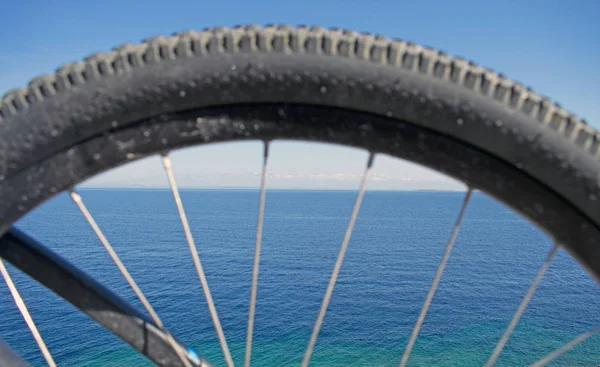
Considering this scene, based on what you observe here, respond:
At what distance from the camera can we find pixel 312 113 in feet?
6.29

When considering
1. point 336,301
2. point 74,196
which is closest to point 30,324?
point 74,196

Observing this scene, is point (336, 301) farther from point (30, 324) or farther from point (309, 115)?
point (309, 115)

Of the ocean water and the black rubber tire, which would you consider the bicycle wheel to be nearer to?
the black rubber tire

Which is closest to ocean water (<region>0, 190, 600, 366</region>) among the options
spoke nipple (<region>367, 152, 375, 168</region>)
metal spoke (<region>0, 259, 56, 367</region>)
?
metal spoke (<region>0, 259, 56, 367</region>)

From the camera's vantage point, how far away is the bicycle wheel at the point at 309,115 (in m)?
1.80

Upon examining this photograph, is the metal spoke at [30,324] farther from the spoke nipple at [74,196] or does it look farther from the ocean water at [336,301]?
the ocean water at [336,301]

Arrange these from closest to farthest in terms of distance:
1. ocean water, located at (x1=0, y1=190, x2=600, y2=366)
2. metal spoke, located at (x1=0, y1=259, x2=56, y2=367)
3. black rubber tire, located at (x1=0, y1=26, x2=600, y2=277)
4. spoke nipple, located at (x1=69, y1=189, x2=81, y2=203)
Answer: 1. black rubber tire, located at (x1=0, y1=26, x2=600, y2=277)
2. spoke nipple, located at (x1=69, y1=189, x2=81, y2=203)
3. metal spoke, located at (x1=0, y1=259, x2=56, y2=367)
4. ocean water, located at (x1=0, y1=190, x2=600, y2=366)

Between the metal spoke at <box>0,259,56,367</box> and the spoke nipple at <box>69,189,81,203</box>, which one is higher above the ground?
the spoke nipple at <box>69,189,81,203</box>

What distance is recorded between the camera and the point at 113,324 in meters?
2.51

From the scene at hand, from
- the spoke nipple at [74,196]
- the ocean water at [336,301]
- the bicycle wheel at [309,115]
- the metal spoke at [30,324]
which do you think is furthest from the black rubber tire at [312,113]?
the ocean water at [336,301]

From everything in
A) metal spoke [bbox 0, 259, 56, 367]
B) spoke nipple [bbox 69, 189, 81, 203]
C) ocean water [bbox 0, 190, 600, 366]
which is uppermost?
ocean water [bbox 0, 190, 600, 366]

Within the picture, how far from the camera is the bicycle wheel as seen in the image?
1797 millimetres

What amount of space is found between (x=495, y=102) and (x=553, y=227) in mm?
585

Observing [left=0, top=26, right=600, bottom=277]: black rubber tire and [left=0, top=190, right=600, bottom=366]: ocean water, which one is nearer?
[left=0, top=26, right=600, bottom=277]: black rubber tire
